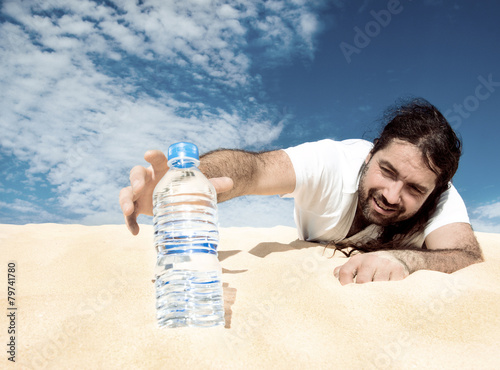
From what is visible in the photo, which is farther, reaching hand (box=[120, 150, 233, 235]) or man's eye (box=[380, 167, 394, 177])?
man's eye (box=[380, 167, 394, 177])

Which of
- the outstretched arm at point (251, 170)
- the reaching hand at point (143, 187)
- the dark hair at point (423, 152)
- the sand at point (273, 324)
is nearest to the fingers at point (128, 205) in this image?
the reaching hand at point (143, 187)

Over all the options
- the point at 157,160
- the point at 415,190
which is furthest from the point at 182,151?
the point at 415,190

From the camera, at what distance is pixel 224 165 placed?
2.39m

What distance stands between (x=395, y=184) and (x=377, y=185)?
137 millimetres

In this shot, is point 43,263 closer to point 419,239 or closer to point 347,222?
point 347,222

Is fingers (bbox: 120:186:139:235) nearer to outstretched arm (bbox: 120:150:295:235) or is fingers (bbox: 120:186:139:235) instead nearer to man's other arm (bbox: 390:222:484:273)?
outstretched arm (bbox: 120:150:295:235)

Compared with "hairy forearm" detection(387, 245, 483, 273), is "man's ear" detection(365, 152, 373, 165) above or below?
above

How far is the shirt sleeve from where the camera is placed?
284cm

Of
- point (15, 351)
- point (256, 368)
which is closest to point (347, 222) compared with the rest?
point (256, 368)

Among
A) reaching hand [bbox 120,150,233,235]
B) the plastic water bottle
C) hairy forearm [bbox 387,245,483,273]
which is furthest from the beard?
the plastic water bottle

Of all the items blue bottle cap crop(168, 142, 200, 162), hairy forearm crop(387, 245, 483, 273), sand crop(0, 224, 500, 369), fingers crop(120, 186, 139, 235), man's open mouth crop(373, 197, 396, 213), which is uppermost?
man's open mouth crop(373, 197, 396, 213)

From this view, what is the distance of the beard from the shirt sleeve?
7.5 inches

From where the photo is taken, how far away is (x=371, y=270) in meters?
1.65

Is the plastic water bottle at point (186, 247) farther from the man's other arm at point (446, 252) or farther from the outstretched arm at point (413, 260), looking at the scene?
the man's other arm at point (446, 252)
